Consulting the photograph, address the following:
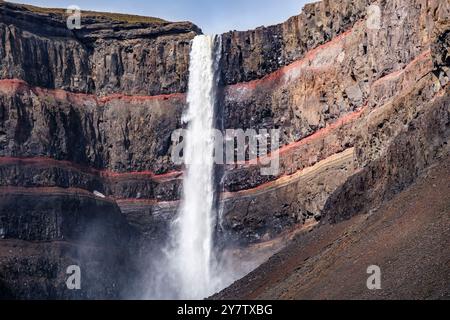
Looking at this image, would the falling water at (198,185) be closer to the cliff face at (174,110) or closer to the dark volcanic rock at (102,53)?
the cliff face at (174,110)

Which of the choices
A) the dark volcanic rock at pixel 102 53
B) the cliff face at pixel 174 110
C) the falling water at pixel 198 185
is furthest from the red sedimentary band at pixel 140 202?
the dark volcanic rock at pixel 102 53

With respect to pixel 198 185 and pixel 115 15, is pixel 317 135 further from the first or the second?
pixel 115 15

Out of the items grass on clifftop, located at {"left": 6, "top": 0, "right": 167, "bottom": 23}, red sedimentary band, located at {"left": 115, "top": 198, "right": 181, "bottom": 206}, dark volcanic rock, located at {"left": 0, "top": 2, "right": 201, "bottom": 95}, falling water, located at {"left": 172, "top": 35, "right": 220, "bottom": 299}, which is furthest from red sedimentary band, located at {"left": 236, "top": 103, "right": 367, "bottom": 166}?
grass on clifftop, located at {"left": 6, "top": 0, "right": 167, "bottom": 23}

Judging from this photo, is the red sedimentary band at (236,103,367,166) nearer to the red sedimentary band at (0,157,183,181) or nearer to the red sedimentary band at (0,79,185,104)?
the red sedimentary band at (0,157,183,181)

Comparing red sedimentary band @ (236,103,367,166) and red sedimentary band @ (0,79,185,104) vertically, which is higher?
red sedimentary band @ (0,79,185,104)
